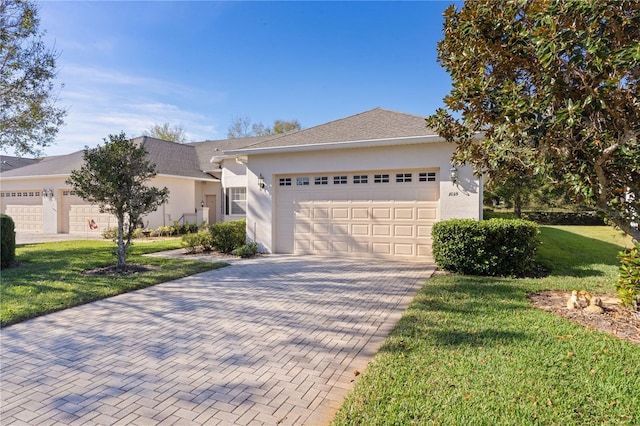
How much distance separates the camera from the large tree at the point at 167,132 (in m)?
36.7

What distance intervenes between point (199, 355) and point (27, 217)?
22989 millimetres

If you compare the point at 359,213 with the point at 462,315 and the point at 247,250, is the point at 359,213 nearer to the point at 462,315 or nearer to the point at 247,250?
the point at 247,250

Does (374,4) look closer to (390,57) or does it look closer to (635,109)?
(390,57)

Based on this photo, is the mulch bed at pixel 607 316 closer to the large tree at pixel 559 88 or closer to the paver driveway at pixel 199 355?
the large tree at pixel 559 88

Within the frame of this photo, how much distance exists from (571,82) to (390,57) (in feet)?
26.8

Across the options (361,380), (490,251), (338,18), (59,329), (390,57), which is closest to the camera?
(361,380)

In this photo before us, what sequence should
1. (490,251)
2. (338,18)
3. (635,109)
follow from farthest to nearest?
(338,18) → (490,251) → (635,109)

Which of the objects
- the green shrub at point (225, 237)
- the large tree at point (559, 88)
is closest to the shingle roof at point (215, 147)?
the green shrub at point (225, 237)

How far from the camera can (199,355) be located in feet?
12.7

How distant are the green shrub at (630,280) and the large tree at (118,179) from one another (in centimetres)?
935

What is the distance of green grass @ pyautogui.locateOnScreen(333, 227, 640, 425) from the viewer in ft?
8.59

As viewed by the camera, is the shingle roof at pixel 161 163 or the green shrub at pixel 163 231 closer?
the green shrub at pixel 163 231

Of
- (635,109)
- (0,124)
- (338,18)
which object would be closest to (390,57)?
(338,18)

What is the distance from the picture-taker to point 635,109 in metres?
4.20
